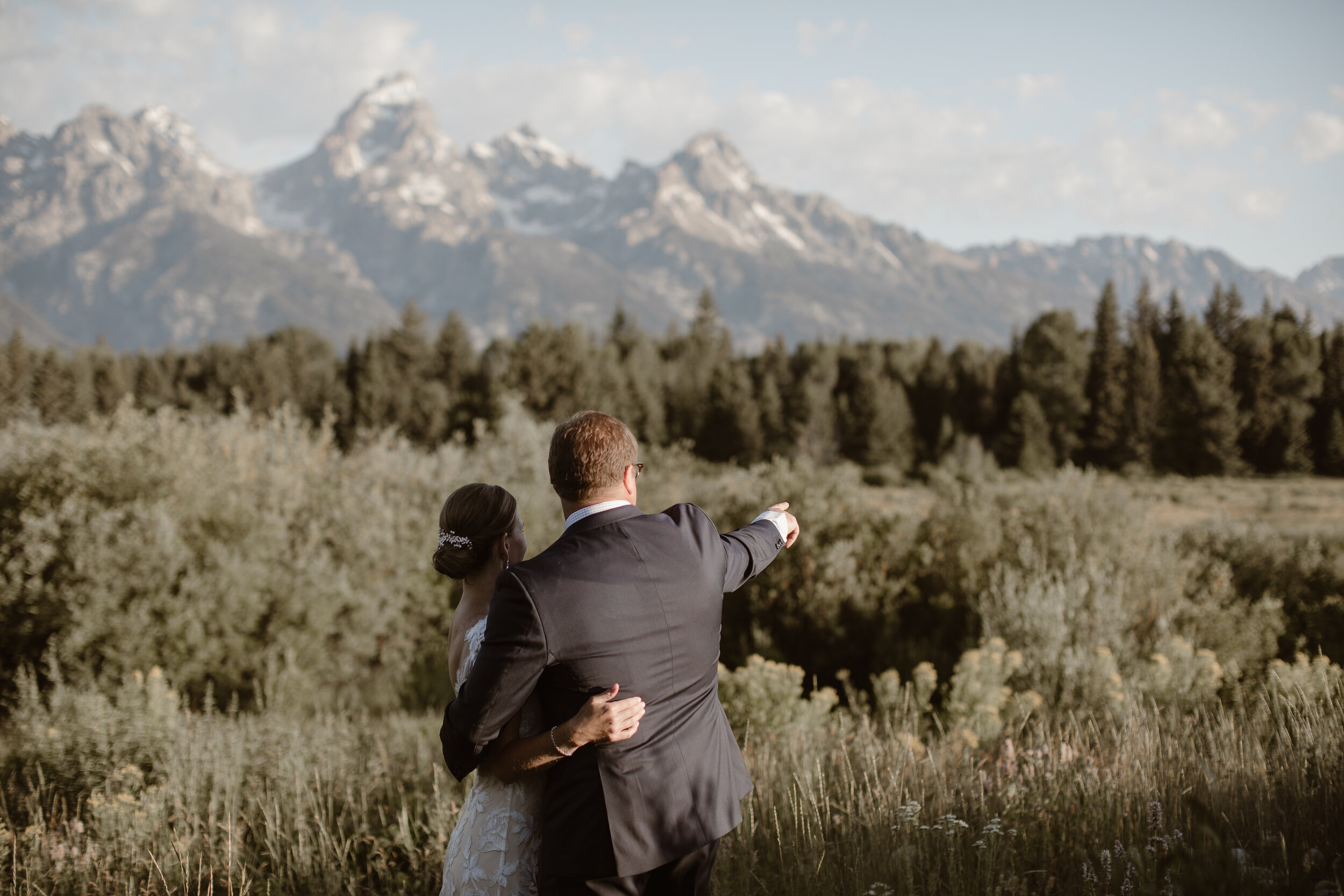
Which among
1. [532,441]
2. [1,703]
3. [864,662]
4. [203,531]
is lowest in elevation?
[864,662]

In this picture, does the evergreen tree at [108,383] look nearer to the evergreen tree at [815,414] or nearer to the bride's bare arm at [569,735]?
the evergreen tree at [815,414]

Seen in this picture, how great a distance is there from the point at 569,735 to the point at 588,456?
794 mm

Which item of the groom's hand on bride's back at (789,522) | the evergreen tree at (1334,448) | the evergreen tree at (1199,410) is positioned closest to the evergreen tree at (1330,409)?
the evergreen tree at (1334,448)

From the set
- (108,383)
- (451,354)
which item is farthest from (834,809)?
(108,383)

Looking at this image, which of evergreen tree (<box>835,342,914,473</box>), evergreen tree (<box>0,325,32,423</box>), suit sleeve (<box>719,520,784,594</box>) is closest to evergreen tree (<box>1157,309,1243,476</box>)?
evergreen tree (<box>835,342,914,473</box>)

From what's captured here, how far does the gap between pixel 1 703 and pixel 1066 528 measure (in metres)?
12.3

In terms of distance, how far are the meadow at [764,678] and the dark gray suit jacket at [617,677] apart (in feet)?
3.95

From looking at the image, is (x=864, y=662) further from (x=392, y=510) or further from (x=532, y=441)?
(x=532, y=441)

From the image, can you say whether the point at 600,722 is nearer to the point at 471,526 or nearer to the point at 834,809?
the point at 471,526

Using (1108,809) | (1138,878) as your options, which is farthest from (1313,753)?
(1138,878)

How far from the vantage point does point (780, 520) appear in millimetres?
2893

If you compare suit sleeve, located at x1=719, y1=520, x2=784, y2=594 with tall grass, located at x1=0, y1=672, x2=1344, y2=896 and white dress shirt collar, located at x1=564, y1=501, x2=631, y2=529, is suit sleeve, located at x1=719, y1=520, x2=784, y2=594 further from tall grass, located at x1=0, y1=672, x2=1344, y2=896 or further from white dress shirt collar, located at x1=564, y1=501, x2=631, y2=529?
tall grass, located at x1=0, y1=672, x2=1344, y2=896

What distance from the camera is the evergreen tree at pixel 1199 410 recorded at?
35906mm

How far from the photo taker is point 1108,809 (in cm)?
324
